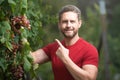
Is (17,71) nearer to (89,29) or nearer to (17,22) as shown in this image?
(17,22)

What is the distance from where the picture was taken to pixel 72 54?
5.48 metres

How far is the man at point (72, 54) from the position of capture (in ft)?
17.0

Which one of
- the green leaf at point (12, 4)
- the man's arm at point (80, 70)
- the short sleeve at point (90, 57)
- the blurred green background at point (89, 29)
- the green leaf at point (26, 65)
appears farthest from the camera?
the blurred green background at point (89, 29)

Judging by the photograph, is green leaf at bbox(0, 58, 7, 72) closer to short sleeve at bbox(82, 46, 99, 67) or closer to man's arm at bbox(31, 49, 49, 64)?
short sleeve at bbox(82, 46, 99, 67)

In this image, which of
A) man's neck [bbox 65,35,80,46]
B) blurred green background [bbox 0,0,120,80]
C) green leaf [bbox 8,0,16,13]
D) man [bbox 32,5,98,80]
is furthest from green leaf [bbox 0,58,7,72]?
man's neck [bbox 65,35,80,46]

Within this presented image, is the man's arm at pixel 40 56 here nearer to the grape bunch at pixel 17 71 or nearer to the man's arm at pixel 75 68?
the man's arm at pixel 75 68

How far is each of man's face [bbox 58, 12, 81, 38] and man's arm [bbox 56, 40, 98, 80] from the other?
183 millimetres

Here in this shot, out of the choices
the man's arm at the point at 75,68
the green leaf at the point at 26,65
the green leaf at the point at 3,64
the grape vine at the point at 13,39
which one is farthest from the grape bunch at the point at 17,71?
the man's arm at the point at 75,68

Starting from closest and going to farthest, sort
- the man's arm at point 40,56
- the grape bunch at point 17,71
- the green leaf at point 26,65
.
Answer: the green leaf at point 26,65, the grape bunch at point 17,71, the man's arm at point 40,56

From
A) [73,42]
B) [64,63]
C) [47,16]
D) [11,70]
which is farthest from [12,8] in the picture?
[47,16]

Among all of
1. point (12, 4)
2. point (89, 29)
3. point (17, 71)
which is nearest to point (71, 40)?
point (17, 71)

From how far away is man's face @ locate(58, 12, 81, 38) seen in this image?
17.7 ft

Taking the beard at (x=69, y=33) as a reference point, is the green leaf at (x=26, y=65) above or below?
below

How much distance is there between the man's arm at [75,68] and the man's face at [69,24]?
0.60 feet
